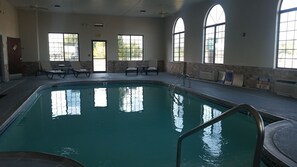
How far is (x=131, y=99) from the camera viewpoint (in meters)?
7.90

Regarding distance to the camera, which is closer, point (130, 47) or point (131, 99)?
point (131, 99)

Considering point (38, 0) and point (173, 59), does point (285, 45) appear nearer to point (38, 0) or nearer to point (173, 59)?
point (173, 59)

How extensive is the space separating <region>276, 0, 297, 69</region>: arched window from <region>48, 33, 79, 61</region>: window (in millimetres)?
10052

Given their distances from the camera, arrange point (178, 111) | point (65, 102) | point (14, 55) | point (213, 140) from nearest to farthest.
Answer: point (213, 140) < point (178, 111) < point (65, 102) < point (14, 55)

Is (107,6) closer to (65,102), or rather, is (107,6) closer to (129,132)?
(65,102)

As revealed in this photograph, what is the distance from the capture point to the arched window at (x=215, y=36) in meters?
9.82

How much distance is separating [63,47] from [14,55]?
8.98 feet

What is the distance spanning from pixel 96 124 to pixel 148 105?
2.10m

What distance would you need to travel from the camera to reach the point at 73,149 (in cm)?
384

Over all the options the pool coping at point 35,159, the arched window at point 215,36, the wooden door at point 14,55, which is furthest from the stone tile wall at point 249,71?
the wooden door at point 14,55

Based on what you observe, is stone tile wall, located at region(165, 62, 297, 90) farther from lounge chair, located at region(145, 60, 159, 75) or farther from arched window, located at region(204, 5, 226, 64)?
lounge chair, located at region(145, 60, 159, 75)

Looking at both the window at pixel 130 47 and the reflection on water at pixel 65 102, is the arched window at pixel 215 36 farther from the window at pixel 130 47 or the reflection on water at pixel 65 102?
the reflection on water at pixel 65 102

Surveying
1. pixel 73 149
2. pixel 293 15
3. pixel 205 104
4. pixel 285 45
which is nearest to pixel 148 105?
pixel 205 104

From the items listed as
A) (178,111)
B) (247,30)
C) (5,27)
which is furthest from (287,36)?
(5,27)
